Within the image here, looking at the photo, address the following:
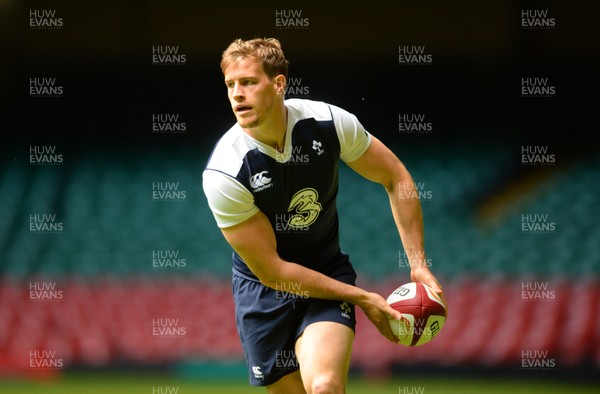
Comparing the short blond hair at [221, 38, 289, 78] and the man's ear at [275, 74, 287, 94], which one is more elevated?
the short blond hair at [221, 38, 289, 78]

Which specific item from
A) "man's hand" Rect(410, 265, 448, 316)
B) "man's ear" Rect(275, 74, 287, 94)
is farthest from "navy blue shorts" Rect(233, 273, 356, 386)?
"man's ear" Rect(275, 74, 287, 94)

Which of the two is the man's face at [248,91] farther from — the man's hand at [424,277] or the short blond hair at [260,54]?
the man's hand at [424,277]

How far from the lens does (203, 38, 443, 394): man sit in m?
4.01

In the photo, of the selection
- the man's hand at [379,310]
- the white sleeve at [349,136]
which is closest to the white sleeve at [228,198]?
the white sleeve at [349,136]

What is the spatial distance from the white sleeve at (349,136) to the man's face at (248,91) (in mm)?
413

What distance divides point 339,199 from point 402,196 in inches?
233

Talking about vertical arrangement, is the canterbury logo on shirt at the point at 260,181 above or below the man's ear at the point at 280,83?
below

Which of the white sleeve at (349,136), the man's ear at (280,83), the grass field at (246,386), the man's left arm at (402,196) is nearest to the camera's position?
the man's ear at (280,83)

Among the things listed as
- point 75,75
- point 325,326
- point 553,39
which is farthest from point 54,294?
point 553,39

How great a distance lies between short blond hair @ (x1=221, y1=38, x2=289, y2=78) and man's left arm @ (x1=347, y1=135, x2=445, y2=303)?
25.4 inches

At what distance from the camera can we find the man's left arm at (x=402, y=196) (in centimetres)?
437

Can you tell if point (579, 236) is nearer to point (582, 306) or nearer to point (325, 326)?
point (582, 306)

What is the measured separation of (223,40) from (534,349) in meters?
5.74

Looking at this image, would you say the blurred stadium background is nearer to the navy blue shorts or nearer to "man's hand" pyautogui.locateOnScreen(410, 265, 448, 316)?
the navy blue shorts
